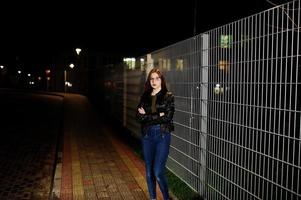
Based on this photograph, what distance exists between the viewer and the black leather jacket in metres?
5.19

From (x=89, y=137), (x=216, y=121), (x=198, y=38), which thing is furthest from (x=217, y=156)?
(x=89, y=137)

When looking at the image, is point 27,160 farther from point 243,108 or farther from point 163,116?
point 243,108

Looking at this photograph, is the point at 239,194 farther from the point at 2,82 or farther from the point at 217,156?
the point at 2,82

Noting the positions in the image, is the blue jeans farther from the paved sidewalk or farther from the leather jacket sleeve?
the paved sidewalk

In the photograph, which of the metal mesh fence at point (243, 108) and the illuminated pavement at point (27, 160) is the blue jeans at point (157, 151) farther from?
the illuminated pavement at point (27, 160)

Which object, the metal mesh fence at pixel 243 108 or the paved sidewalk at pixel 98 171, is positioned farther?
the paved sidewalk at pixel 98 171

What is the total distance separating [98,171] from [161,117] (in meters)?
3.22

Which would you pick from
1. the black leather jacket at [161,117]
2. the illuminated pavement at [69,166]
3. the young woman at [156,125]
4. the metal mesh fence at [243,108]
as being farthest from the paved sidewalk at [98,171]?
the black leather jacket at [161,117]

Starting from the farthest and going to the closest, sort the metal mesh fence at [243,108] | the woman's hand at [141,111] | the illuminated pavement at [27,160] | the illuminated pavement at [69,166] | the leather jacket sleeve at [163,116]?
the illuminated pavement at [27,160] → the illuminated pavement at [69,166] → the woman's hand at [141,111] → the leather jacket sleeve at [163,116] → the metal mesh fence at [243,108]

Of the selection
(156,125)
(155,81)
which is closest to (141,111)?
(156,125)

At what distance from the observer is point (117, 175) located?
765 centimetres

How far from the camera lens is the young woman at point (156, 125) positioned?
5.21 m

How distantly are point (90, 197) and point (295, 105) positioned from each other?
12.3 ft

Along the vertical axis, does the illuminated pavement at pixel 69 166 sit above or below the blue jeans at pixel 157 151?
below
